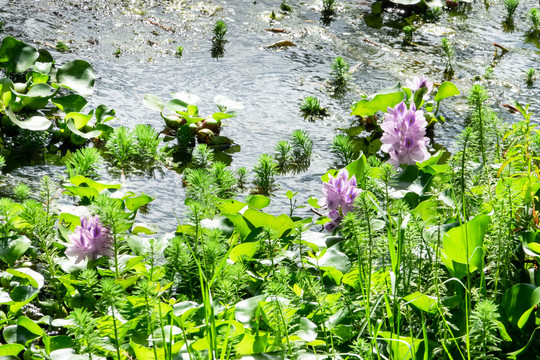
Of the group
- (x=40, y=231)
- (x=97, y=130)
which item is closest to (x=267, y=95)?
(x=97, y=130)

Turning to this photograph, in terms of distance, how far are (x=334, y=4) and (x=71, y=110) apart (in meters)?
2.89

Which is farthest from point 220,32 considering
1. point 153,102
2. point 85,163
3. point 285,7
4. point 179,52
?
point 85,163

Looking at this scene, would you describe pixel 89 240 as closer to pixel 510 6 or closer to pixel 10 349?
pixel 10 349

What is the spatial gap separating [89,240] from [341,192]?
1.00m

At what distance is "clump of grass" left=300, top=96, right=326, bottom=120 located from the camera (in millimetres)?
3977

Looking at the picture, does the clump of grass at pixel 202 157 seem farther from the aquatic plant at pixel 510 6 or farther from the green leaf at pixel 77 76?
the aquatic plant at pixel 510 6

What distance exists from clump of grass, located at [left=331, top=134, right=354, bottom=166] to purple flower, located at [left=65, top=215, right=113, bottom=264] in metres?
1.54

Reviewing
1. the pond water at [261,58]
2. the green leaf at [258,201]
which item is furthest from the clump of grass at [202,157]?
the green leaf at [258,201]

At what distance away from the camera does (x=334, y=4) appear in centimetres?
564

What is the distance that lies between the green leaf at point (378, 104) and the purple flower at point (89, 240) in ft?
5.77

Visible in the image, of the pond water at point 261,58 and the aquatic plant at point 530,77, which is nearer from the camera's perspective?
the pond water at point 261,58

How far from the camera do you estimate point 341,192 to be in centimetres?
259

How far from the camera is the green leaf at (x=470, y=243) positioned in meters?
2.00

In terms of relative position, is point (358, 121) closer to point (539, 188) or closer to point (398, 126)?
point (398, 126)
